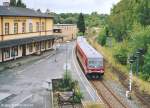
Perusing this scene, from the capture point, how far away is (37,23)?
55062mm

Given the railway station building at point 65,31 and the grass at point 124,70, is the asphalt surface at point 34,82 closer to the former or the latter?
the grass at point 124,70

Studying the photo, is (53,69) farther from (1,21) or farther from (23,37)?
(23,37)

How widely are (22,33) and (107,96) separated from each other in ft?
78.8

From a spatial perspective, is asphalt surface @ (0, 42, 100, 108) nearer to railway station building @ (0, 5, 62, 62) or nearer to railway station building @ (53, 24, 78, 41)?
railway station building @ (0, 5, 62, 62)

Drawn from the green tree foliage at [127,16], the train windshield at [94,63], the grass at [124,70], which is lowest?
the grass at [124,70]

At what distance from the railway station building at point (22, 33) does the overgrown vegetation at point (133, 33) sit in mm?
10016

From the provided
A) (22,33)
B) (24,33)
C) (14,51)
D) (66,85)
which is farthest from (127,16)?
(66,85)

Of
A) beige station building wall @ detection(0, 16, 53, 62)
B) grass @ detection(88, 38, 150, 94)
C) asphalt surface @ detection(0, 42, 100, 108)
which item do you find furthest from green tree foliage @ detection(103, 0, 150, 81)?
beige station building wall @ detection(0, 16, 53, 62)

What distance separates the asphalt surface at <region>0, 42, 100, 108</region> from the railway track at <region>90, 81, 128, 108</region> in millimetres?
623

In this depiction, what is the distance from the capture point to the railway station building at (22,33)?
1710 inches

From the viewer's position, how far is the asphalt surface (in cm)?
2505

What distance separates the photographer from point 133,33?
128ft

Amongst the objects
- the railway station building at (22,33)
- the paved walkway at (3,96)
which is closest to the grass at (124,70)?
the railway station building at (22,33)

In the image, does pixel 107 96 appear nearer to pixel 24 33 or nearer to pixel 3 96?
pixel 3 96
